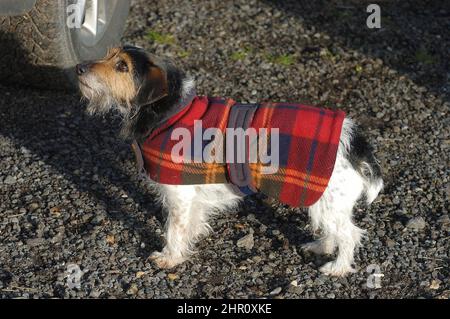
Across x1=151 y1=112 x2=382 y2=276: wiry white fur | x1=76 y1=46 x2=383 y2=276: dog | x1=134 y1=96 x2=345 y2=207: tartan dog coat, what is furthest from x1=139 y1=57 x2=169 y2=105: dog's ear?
x1=151 y1=112 x2=382 y2=276: wiry white fur

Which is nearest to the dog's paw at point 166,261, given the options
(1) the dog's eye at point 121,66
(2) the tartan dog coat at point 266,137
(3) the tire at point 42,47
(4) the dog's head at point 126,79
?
(2) the tartan dog coat at point 266,137

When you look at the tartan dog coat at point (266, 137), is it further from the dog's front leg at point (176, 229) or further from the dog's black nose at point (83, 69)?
the dog's black nose at point (83, 69)

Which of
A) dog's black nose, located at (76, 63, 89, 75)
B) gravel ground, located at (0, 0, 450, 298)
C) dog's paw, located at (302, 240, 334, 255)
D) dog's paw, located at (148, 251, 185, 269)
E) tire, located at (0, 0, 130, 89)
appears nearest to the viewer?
dog's black nose, located at (76, 63, 89, 75)

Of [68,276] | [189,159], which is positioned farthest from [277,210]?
[68,276]

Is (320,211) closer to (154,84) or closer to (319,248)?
(319,248)

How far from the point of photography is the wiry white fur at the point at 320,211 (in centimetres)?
500

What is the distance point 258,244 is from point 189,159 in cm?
91

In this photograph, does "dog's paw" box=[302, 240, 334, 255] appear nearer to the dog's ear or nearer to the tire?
the dog's ear

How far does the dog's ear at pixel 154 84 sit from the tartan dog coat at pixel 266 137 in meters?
0.16

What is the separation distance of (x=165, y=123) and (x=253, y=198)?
1274 mm

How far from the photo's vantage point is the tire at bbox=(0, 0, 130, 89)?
6.54 meters

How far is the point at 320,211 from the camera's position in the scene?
5.16 meters

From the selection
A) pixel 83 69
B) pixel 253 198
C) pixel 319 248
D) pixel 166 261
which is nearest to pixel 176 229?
pixel 166 261

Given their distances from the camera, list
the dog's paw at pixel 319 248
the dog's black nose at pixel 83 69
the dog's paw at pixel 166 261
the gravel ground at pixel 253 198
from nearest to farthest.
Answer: the dog's black nose at pixel 83 69, the gravel ground at pixel 253 198, the dog's paw at pixel 166 261, the dog's paw at pixel 319 248
